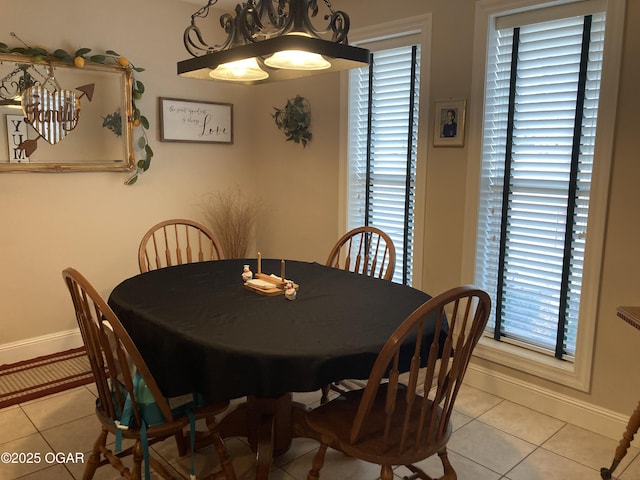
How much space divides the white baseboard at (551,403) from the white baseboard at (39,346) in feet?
8.57

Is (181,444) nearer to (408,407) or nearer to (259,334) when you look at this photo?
(259,334)

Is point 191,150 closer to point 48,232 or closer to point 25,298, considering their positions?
point 48,232

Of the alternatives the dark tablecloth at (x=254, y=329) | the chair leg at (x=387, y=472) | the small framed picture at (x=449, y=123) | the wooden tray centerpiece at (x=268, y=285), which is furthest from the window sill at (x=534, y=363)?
the chair leg at (x=387, y=472)

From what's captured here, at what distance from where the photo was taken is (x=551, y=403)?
2.80 meters

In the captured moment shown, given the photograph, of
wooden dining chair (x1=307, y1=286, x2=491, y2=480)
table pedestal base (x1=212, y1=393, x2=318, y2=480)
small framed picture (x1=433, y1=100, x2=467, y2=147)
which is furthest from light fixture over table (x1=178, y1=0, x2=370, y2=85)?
table pedestal base (x1=212, y1=393, x2=318, y2=480)

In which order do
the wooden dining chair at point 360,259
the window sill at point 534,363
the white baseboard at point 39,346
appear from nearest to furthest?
the window sill at point 534,363
the wooden dining chair at point 360,259
the white baseboard at point 39,346

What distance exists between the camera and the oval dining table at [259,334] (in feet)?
5.50

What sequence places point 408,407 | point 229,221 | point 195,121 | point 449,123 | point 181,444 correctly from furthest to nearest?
point 229,221 < point 195,121 < point 449,123 < point 181,444 < point 408,407

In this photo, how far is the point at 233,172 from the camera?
4.34 metres

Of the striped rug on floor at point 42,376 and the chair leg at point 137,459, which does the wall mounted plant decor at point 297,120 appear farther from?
the chair leg at point 137,459

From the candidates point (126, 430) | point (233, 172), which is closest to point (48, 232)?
point (233, 172)

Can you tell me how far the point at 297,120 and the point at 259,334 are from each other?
2.40 m

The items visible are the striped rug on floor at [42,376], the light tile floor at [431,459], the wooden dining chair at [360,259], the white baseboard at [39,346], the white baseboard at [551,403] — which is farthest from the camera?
the white baseboard at [39,346]

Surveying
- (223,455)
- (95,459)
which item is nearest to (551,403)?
(223,455)
